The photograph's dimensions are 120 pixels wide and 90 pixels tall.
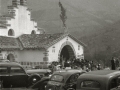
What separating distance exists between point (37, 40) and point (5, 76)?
25.1 m

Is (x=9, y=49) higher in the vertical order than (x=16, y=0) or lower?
lower

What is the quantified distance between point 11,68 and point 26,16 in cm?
2954

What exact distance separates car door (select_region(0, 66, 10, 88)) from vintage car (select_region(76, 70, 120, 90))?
5781 mm

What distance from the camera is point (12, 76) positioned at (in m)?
23.3

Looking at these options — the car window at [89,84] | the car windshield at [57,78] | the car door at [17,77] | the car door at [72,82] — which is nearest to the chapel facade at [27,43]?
the car door at [17,77]

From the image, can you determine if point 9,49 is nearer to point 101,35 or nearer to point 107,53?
point 107,53

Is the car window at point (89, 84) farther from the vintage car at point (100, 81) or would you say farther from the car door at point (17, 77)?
the car door at point (17, 77)

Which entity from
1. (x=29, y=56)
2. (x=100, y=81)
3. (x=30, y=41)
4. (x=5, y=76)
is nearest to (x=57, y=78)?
(x=5, y=76)

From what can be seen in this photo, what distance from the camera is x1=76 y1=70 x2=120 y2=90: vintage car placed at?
1784 centimetres

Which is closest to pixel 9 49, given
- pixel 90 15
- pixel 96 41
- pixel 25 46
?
pixel 25 46

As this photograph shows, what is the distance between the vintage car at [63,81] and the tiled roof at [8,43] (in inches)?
933

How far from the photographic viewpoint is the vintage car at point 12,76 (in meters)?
23.1

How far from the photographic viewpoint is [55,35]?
48375 millimetres

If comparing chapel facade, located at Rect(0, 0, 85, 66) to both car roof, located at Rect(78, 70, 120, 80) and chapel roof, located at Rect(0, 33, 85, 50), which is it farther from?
car roof, located at Rect(78, 70, 120, 80)
